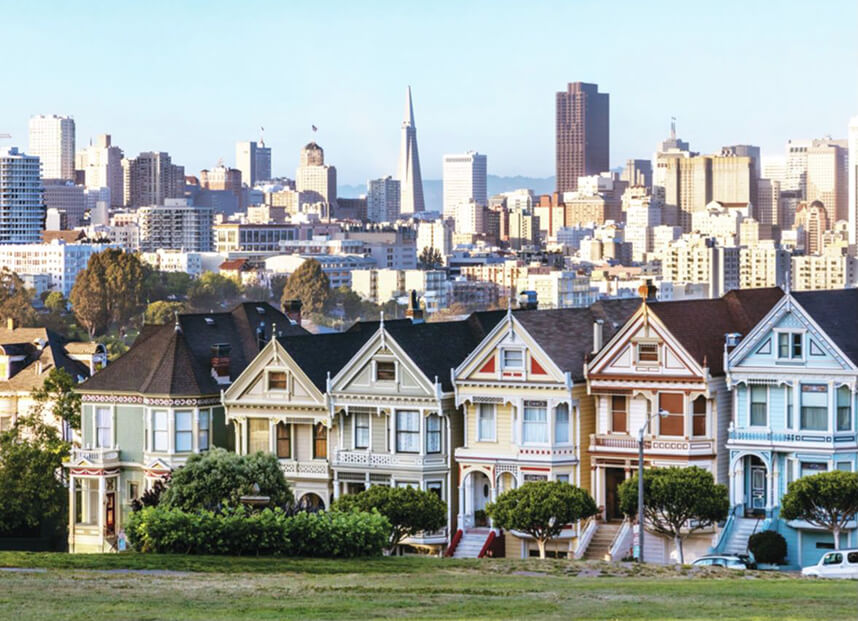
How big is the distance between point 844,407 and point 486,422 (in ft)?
26.6

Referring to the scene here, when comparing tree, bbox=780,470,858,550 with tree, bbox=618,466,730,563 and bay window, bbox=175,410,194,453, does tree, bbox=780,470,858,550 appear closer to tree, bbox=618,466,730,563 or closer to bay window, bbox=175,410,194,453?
tree, bbox=618,466,730,563

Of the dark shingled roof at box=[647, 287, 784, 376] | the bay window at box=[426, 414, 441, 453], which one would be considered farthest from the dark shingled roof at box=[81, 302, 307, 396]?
the dark shingled roof at box=[647, 287, 784, 376]

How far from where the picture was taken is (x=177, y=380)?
171 ft

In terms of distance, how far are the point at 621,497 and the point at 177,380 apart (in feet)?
39.5

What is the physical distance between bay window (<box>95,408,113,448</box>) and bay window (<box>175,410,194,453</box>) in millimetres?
1964

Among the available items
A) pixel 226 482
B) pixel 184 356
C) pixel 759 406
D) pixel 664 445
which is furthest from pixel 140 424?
pixel 759 406

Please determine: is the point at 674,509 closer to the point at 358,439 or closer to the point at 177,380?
the point at 358,439

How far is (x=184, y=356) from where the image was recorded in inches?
2072

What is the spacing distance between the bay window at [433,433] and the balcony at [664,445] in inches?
159

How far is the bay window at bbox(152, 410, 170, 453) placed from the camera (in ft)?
170

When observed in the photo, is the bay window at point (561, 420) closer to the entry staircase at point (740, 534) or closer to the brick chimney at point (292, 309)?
the entry staircase at point (740, 534)

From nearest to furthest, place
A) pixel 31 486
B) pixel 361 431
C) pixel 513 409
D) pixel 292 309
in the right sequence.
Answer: pixel 513 409 → pixel 361 431 → pixel 31 486 → pixel 292 309

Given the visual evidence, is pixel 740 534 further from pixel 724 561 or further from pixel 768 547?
pixel 724 561

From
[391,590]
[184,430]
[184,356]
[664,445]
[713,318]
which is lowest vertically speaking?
[391,590]
